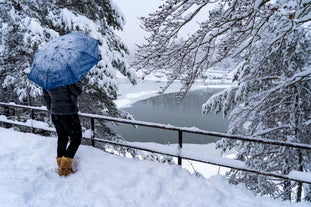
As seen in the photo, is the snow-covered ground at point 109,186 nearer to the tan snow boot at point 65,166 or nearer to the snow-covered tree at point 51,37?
the tan snow boot at point 65,166

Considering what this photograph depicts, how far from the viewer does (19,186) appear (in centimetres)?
395

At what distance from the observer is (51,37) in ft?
27.3

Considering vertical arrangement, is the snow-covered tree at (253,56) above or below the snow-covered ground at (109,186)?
above

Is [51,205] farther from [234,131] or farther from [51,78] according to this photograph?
[234,131]

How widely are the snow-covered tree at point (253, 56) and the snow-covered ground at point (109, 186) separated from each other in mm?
2410

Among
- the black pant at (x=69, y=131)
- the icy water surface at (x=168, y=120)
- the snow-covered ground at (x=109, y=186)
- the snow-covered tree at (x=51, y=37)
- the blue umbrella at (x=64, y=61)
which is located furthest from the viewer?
the icy water surface at (x=168, y=120)

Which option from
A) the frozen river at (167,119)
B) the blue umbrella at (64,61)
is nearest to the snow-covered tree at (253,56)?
the blue umbrella at (64,61)

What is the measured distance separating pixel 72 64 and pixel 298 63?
21.5 ft

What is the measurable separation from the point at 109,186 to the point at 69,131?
114 centimetres

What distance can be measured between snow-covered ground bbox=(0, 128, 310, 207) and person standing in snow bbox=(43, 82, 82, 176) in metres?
0.28

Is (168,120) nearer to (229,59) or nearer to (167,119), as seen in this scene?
(167,119)

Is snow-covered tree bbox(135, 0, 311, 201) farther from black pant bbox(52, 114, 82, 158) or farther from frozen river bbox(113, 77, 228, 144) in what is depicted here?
frozen river bbox(113, 77, 228, 144)

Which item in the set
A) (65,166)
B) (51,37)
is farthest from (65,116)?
(51,37)

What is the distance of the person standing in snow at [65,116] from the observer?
13.5 feet
